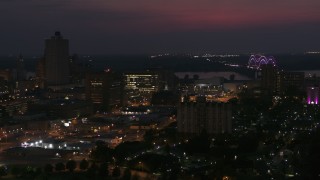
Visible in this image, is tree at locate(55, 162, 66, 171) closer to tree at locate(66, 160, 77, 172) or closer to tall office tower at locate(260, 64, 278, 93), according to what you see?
tree at locate(66, 160, 77, 172)

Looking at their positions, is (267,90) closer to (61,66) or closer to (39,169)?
(61,66)

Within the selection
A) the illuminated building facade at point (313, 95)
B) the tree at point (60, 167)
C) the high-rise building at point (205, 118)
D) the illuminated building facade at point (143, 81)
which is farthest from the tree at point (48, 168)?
the illuminated building facade at point (143, 81)

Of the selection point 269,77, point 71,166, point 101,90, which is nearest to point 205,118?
point 71,166

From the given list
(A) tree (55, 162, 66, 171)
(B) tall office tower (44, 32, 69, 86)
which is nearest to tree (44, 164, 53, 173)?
(A) tree (55, 162, 66, 171)

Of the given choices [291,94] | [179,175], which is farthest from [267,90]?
[179,175]

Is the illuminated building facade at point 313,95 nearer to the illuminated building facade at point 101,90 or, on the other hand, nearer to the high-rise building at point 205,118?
the illuminated building facade at point 101,90

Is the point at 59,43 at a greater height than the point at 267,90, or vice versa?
the point at 59,43

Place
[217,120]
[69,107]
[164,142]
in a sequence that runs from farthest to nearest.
Answer: [69,107]
[217,120]
[164,142]
